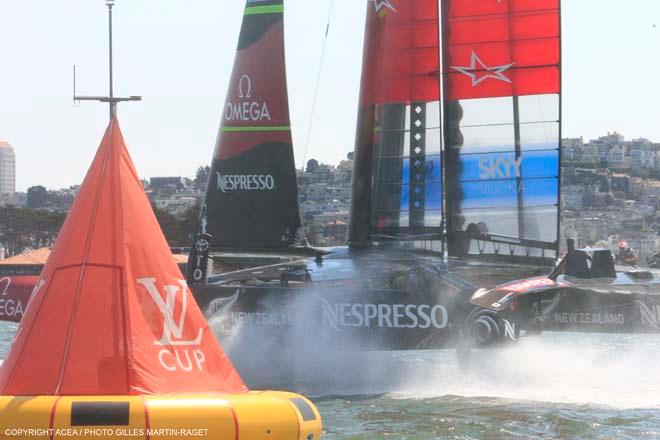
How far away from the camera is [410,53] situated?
13.6 m

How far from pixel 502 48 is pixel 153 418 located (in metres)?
8.23

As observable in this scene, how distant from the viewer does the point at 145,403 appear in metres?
6.26

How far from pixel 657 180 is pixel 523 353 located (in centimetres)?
8776

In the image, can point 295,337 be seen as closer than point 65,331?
No

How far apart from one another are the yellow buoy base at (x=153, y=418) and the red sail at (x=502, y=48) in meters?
7.48

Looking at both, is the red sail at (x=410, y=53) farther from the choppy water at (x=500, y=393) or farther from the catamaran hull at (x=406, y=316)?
the choppy water at (x=500, y=393)

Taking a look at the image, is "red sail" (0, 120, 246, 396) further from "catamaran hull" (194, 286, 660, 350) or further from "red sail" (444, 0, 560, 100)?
"red sail" (444, 0, 560, 100)

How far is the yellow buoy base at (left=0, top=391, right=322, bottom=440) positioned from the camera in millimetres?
6043

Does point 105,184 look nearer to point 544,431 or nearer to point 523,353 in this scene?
point 544,431

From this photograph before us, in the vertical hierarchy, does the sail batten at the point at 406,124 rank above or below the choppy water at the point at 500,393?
above

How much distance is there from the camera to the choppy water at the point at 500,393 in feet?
30.1

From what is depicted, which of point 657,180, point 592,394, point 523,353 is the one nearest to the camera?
point 592,394

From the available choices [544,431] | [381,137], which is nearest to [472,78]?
[381,137]

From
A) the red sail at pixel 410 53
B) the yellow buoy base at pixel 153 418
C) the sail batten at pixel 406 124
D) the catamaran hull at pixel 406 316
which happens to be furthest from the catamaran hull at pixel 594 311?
the yellow buoy base at pixel 153 418
